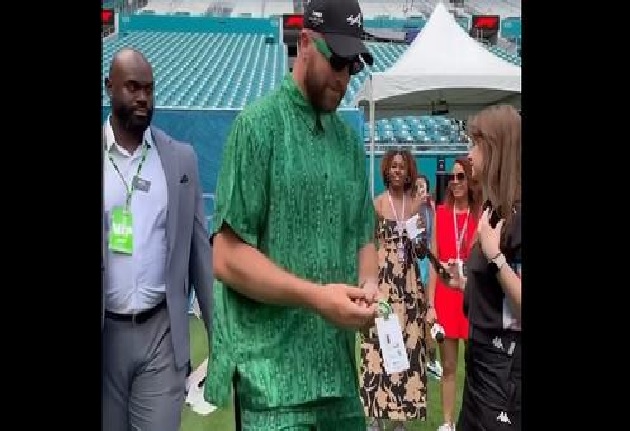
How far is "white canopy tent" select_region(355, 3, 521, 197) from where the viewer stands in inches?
257

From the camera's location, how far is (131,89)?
9.12 feet

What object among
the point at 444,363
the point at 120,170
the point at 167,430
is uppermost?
the point at 120,170

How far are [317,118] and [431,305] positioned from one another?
9.64 ft

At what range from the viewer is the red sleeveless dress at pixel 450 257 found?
4527mm

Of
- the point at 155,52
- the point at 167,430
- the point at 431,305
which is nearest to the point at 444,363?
the point at 431,305

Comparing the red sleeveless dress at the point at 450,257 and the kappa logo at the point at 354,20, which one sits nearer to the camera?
the kappa logo at the point at 354,20

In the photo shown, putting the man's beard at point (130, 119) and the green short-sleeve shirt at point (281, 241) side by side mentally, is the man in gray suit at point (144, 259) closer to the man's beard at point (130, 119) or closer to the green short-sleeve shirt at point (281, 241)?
the man's beard at point (130, 119)

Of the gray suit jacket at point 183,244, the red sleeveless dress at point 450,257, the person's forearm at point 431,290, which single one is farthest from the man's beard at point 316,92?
the person's forearm at point 431,290

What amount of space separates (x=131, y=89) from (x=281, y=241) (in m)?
1.19

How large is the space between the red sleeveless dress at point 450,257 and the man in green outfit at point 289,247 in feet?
9.03

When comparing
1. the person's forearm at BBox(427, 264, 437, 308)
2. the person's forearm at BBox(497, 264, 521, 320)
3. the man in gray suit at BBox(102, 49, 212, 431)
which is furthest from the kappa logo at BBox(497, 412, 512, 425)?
the person's forearm at BBox(427, 264, 437, 308)

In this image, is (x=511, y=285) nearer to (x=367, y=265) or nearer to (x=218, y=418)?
(x=367, y=265)
